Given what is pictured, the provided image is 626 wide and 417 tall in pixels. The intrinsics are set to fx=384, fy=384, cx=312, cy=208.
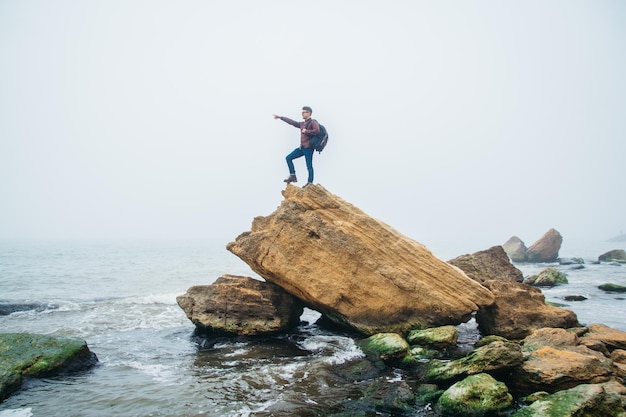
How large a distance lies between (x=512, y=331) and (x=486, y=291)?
6.30 feet

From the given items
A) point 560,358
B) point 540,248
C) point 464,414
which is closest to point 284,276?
point 464,414

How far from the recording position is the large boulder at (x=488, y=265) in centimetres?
2095

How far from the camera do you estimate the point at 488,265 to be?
2141 centimetres

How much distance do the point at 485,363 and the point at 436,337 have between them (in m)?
3.70

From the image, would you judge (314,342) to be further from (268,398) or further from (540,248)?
(540,248)

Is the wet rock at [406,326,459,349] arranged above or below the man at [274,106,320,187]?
below

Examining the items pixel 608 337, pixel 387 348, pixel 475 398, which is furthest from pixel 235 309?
pixel 608 337

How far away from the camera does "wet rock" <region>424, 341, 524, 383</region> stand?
35.3 ft

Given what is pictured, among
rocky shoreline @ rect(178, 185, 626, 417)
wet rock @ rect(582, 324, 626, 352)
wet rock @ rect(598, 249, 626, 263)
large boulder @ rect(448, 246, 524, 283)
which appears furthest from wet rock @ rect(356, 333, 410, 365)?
wet rock @ rect(598, 249, 626, 263)

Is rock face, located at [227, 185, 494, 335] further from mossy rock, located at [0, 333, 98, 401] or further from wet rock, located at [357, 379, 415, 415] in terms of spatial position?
mossy rock, located at [0, 333, 98, 401]

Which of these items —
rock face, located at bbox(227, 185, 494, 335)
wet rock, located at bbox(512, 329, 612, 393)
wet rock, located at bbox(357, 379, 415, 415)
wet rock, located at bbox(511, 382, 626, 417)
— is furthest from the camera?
rock face, located at bbox(227, 185, 494, 335)

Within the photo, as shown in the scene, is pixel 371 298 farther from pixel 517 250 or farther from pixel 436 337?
pixel 517 250

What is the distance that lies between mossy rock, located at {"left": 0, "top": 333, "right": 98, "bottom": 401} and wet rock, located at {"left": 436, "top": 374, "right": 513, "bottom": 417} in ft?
39.2

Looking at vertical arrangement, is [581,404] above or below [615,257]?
above
